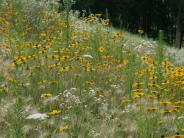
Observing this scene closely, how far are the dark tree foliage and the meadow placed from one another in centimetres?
1962

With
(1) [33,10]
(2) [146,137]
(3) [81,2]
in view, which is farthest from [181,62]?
(3) [81,2]

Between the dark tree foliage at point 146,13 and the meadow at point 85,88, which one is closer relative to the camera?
the meadow at point 85,88

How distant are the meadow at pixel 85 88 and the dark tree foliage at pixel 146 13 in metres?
19.6

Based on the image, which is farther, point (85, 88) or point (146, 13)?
point (146, 13)

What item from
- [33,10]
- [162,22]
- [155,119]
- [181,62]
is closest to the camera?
[155,119]

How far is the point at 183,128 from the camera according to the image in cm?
475

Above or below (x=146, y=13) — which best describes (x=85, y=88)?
above

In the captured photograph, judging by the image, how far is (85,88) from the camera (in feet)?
20.7

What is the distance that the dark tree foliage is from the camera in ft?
92.3

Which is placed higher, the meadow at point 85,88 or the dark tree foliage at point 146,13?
the meadow at point 85,88

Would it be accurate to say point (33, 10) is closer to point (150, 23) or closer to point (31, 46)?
point (31, 46)

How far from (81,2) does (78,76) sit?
22.5 m

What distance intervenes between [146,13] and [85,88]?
2561cm

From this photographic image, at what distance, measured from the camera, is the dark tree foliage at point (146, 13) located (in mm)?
28141
